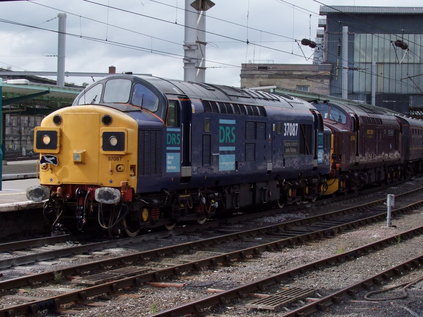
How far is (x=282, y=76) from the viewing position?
7419 centimetres

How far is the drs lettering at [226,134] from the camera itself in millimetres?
16906

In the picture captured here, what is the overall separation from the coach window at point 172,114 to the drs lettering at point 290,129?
20.3 feet

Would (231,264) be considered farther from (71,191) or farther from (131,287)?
(71,191)

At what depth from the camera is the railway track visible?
9312 millimetres

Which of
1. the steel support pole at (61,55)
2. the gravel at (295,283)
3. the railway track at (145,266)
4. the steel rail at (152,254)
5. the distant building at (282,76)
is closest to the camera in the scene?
the gravel at (295,283)

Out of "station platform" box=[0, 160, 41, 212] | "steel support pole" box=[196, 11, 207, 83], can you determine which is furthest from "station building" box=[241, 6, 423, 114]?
"steel support pole" box=[196, 11, 207, 83]

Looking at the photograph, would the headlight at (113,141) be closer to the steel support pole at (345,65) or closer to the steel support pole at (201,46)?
the steel support pole at (201,46)

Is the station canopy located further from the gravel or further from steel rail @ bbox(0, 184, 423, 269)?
the gravel

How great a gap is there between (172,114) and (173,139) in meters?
0.55

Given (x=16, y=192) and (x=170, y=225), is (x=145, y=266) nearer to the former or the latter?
(x=170, y=225)

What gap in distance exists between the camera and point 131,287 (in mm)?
10320

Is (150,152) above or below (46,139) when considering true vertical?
below

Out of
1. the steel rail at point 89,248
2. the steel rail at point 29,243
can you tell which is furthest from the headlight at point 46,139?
the steel rail at point 89,248

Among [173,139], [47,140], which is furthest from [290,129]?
[47,140]
